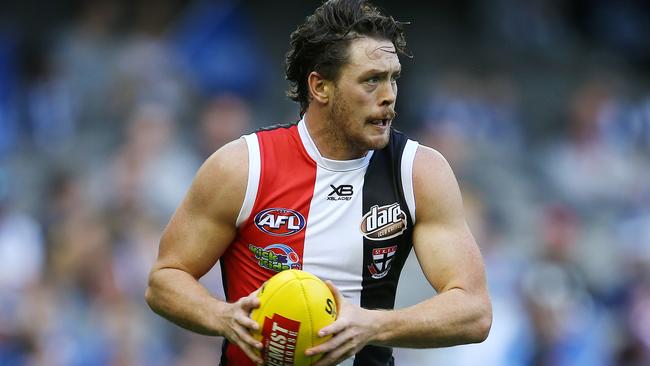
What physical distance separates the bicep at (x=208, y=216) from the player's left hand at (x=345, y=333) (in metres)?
0.79

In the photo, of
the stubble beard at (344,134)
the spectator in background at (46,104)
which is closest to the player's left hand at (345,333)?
the stubble beard at (344,134)

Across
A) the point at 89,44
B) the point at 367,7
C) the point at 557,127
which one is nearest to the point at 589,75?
the point at 557,127

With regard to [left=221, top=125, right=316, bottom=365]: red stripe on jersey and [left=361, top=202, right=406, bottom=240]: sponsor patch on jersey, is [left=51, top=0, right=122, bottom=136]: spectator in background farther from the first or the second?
[left=361, top=202, right=406, bottom=240]: sponsor patch on jersey

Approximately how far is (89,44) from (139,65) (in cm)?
53

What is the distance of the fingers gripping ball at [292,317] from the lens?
482 centimetres

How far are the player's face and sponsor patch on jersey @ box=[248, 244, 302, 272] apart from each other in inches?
22.5

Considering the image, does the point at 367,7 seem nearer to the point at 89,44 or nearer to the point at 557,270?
the point at 557,270

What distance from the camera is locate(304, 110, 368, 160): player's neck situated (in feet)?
18.1

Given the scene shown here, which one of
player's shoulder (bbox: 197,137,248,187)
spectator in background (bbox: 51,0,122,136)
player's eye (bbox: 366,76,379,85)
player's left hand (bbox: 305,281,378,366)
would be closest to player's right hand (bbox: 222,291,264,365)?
player's left hand (bbox: 305,281,378,366)

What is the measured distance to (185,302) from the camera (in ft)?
17.3

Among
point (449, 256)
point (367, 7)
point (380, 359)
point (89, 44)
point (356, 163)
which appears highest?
point (89, 44)

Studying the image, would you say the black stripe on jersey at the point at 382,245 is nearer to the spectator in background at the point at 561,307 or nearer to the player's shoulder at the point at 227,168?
the player's shoulder at the point at 227,168

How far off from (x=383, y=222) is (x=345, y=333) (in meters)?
0.78

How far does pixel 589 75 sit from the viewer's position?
50.2ft
